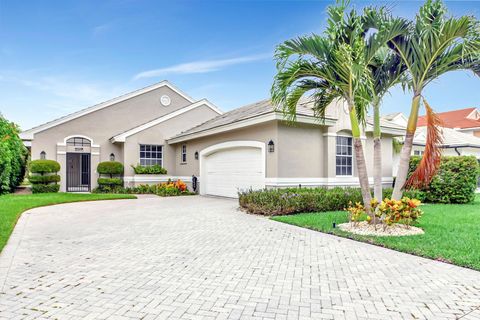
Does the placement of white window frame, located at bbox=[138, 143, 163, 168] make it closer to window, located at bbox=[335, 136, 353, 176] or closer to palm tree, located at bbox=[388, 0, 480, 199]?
window, located at bbox=[335, 136, 353, 176]

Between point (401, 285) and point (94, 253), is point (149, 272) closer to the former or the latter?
point (94, 253)

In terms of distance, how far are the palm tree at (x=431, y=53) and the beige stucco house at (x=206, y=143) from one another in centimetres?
385

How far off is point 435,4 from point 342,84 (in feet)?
7.94

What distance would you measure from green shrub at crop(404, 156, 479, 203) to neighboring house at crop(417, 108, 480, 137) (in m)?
24.8

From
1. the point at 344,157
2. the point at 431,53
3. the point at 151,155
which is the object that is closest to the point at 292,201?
the point at 344,157

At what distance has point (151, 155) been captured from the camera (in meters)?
18.3

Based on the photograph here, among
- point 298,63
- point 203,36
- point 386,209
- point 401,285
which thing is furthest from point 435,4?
point 203,36

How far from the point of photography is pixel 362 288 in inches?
150

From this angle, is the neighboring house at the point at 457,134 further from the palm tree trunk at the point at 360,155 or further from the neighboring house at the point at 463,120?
the palm tree trunk at the point at 360,155

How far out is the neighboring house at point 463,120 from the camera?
1393 inches

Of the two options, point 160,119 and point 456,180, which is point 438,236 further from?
point 160,119

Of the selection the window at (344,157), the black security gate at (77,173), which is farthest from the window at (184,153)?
the window at (344,157)

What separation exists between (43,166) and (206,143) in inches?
345

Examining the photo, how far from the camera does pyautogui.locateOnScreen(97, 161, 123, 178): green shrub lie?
56.5ft
